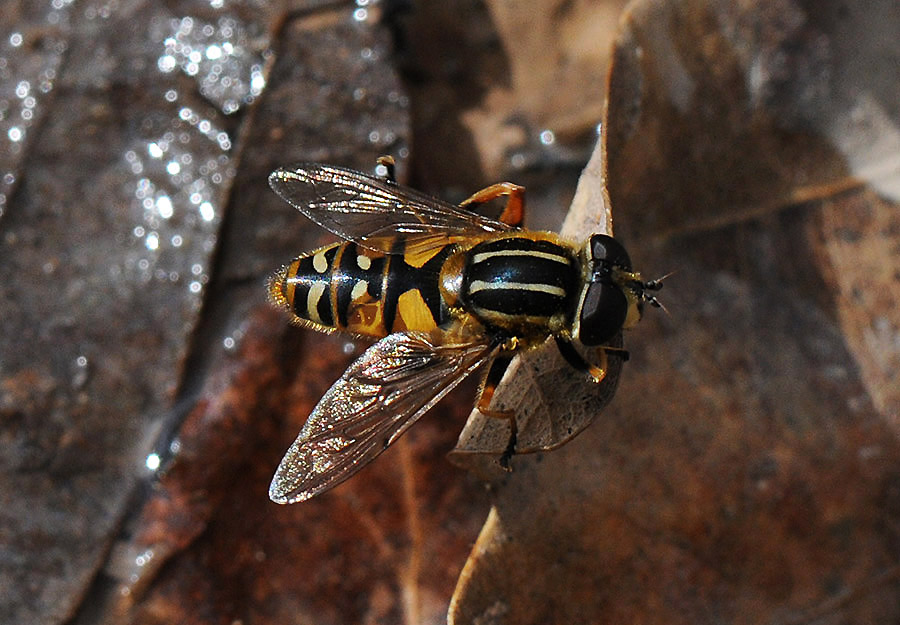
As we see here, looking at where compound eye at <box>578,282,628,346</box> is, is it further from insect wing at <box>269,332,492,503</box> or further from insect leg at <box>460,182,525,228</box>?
insect leg at <box>460,182,525,228</box>

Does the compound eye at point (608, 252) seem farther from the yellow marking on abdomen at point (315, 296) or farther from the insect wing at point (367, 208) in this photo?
the yellow marking on abdomen at point (315, 296)

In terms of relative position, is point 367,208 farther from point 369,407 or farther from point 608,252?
point 608,252

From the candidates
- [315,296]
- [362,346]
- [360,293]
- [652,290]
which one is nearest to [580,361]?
[652,290]

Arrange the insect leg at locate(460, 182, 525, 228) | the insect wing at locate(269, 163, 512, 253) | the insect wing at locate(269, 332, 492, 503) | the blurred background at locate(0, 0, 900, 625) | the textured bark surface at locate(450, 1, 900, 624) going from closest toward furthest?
the insect wing at locate(269, 332, 492, 503), the textured bark surface at locate(450, 1, 900, 624), the blurred background at locate(0, 0, 900, 625), the insect wing at locate(269, 163, 512, 253), the insect leg at locate(460, 182, 525, 228)

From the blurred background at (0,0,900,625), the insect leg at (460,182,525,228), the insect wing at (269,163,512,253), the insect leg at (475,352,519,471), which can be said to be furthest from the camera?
the insect leg at (460,182,525,228)

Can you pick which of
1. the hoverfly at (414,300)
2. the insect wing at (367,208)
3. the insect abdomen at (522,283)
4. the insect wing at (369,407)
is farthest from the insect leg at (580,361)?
the insect wing at (367,208)

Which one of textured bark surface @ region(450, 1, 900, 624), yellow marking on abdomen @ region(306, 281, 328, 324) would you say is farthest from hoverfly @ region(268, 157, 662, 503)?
textured bark surface @ region(450, 1, 900, 624)

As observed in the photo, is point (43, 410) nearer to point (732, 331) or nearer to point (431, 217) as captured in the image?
point (431, 217)

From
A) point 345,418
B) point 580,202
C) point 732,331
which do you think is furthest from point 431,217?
point 732,331
